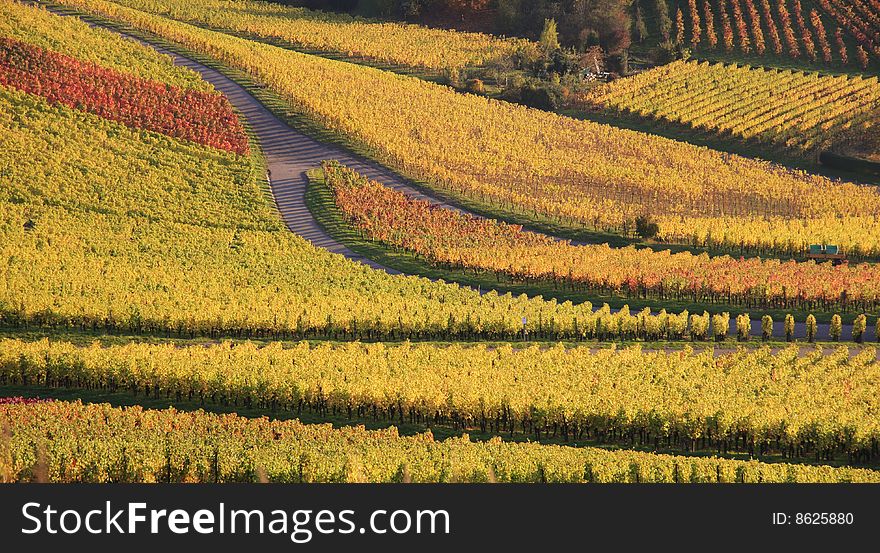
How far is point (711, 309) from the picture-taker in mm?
67625

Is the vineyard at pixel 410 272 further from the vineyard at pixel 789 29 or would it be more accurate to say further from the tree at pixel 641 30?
the tree at pixel 641 30

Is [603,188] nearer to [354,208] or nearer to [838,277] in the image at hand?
[354,208]

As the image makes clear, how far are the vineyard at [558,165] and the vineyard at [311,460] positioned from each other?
3725cm

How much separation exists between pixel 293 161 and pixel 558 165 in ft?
57.3

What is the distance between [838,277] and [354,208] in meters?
27.7

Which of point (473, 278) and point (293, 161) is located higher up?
point (293, 161)

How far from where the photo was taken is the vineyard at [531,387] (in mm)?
47750

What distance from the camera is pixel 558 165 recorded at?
97.5 metres

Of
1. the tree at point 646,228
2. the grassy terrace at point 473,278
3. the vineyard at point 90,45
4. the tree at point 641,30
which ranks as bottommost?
the grassy terrace at point 473,278

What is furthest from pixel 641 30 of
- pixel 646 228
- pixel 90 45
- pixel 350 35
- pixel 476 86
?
pixel 646 228

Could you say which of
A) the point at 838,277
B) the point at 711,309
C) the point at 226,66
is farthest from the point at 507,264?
the point at 226,66

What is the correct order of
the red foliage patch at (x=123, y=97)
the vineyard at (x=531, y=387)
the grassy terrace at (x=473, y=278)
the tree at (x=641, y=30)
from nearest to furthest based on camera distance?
the vineyard at (x=531, y=387) < the grassy terrace at (x=473, y=278) < the red foliage patch at (x=123, y=97) < the tree at (x=641, y=30)

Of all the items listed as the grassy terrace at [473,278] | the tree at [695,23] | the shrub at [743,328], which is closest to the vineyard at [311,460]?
the shrub at [743,328]

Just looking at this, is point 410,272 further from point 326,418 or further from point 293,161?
point 326,418
